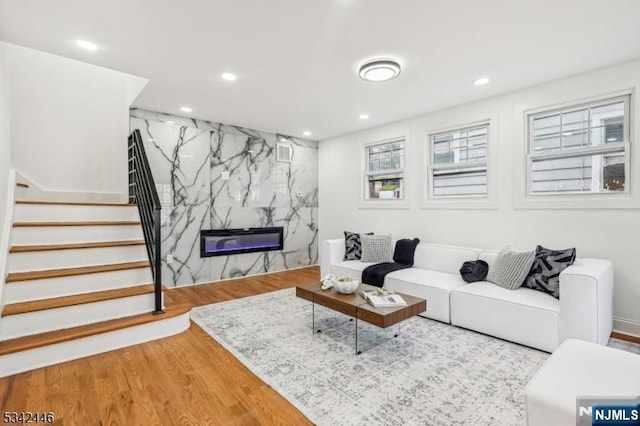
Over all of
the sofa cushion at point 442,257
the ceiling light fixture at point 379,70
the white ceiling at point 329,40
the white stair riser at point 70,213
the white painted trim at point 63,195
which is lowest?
the sofa cushion at point 442,257

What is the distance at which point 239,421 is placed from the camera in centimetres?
177

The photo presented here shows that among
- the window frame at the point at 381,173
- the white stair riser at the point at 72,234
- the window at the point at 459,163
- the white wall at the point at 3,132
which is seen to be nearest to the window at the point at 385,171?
the window frame at the point at 381,173

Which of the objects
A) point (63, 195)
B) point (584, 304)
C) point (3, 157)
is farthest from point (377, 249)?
point (63, 195)

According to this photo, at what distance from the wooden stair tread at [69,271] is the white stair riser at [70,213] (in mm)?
725

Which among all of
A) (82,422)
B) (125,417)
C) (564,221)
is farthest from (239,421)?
(564,221)

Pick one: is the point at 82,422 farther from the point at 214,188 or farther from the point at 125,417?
the point at 214,188

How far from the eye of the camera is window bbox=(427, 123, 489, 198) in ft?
13.4

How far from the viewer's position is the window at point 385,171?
509cm

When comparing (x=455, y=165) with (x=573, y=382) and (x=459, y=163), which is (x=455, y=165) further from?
(x=573, y=382)

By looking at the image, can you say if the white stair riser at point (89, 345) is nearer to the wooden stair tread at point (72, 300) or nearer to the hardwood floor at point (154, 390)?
the hardwood floor at point (154, 390)

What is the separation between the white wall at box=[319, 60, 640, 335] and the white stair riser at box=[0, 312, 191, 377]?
3.49 meters

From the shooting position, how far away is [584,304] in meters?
2.38

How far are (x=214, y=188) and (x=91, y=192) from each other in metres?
1.67

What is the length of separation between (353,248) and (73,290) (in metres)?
3.39
